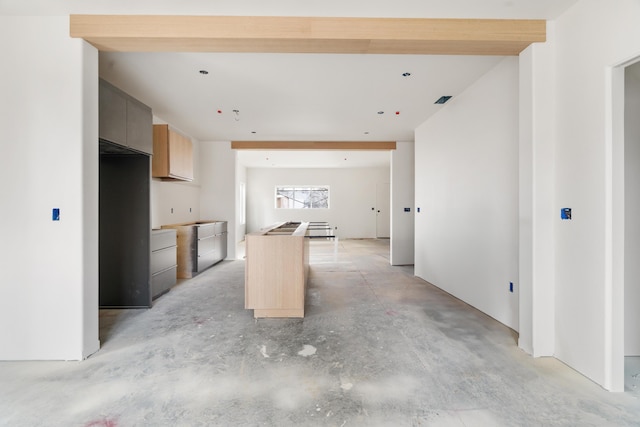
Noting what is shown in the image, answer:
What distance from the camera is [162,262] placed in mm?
4098

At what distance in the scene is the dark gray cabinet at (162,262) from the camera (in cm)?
384

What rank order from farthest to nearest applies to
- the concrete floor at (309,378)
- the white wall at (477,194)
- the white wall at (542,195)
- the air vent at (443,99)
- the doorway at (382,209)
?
the doorway at (382,209) → the air vent at (443,99) → the white wall at (477,194) → the white wall at (542,195) → the concrete floor at (309,378)

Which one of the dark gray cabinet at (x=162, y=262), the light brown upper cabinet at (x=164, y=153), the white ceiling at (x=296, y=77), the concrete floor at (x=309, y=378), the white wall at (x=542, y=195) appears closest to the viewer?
the concrete floor at (x=309, y=378)

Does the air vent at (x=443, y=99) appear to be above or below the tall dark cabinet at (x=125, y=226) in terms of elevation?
above

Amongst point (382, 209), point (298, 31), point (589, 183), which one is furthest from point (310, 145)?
point (382, 209)

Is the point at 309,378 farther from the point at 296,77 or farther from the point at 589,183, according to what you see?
the point at 296,77

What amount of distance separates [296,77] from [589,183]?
2869mm

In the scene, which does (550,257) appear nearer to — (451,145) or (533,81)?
(533,81)

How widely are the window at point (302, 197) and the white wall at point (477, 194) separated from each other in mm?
6773

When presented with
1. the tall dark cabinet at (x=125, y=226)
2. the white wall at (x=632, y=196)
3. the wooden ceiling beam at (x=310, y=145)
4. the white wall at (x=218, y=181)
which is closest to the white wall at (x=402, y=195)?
the wooden ceiling beam at (x=310, y=145)

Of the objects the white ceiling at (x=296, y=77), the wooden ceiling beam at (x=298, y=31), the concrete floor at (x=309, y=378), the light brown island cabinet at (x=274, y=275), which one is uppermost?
the white ceiling at (x=296, y=77)

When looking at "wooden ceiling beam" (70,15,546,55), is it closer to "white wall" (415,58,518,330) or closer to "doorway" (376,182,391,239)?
"white wall" (415,58,518,330)

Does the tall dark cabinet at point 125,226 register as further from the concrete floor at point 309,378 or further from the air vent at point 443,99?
the air vent at point 443,99

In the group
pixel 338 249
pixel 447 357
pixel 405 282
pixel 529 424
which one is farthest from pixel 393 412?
pixel 338 249
